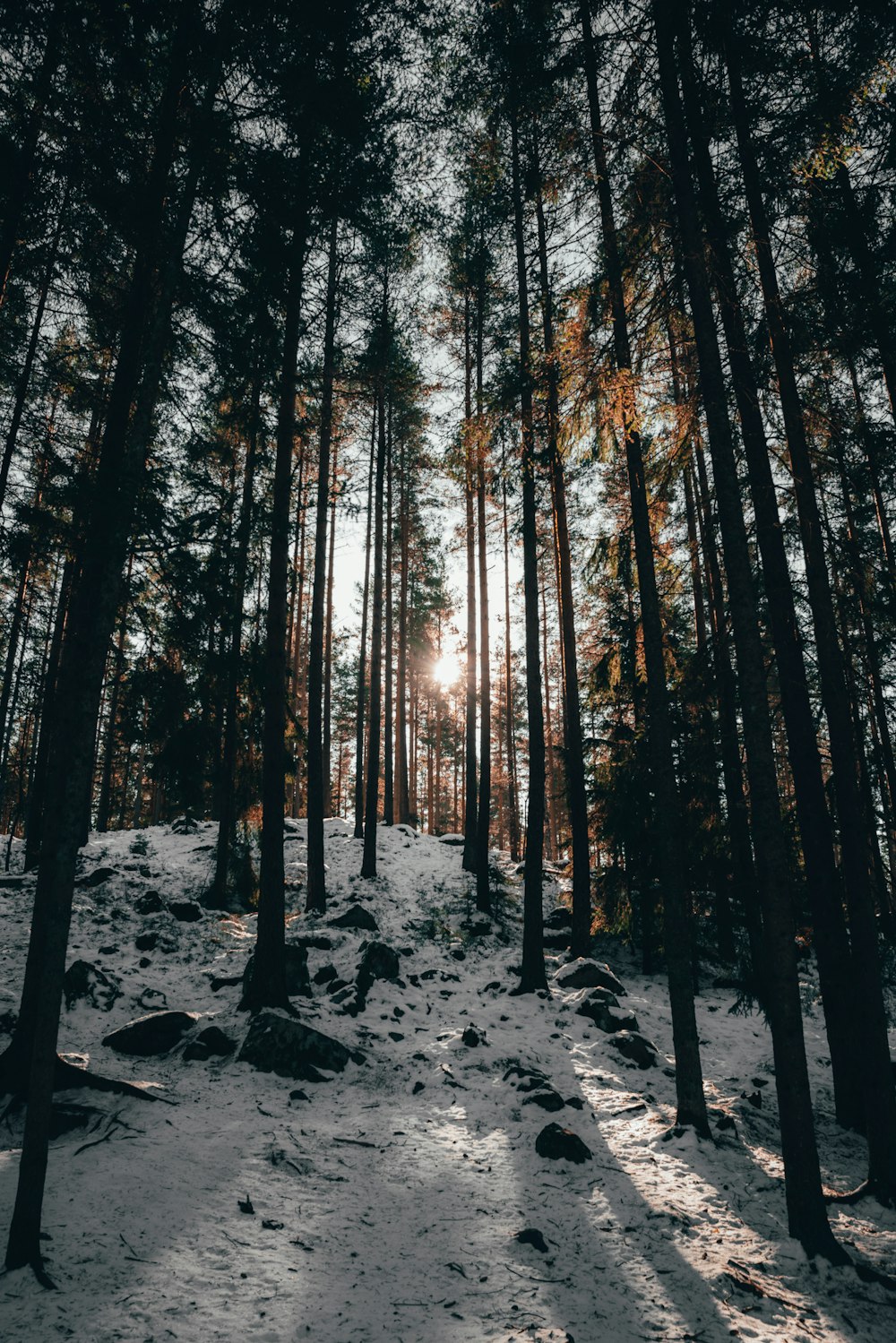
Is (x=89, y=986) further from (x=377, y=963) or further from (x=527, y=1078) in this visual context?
(x=527, y=1078)

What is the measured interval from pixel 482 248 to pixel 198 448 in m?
9.19

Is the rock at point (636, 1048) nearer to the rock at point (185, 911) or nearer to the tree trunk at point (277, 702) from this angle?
the tree trunk at point (277, 702)

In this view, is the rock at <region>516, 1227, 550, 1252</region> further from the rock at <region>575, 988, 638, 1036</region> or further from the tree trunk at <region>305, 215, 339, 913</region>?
the tree trunk at <region>305, 215, 339, 913</region>

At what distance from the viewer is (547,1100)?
23.9 ft

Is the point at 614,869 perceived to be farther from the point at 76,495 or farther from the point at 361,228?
the point at 361,228

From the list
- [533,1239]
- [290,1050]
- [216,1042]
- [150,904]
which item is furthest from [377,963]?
[533,1239]

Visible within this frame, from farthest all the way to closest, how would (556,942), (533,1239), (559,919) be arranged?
(559,919) < (556,942) < (533,1239)

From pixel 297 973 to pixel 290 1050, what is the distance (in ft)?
7.21

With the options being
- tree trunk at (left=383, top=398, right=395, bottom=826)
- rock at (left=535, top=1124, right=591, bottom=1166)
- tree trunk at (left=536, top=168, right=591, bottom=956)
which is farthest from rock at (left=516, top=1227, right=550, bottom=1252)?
tree trunk at (left=383, top=398, right=395, bottom=826)

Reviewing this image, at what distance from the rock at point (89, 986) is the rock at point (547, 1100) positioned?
20.0 feet

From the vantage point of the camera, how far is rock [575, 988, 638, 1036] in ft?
32.3

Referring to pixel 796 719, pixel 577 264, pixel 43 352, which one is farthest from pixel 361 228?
pixel 796 719

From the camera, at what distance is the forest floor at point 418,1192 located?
3938 mm

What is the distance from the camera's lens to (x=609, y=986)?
37.9 ft
